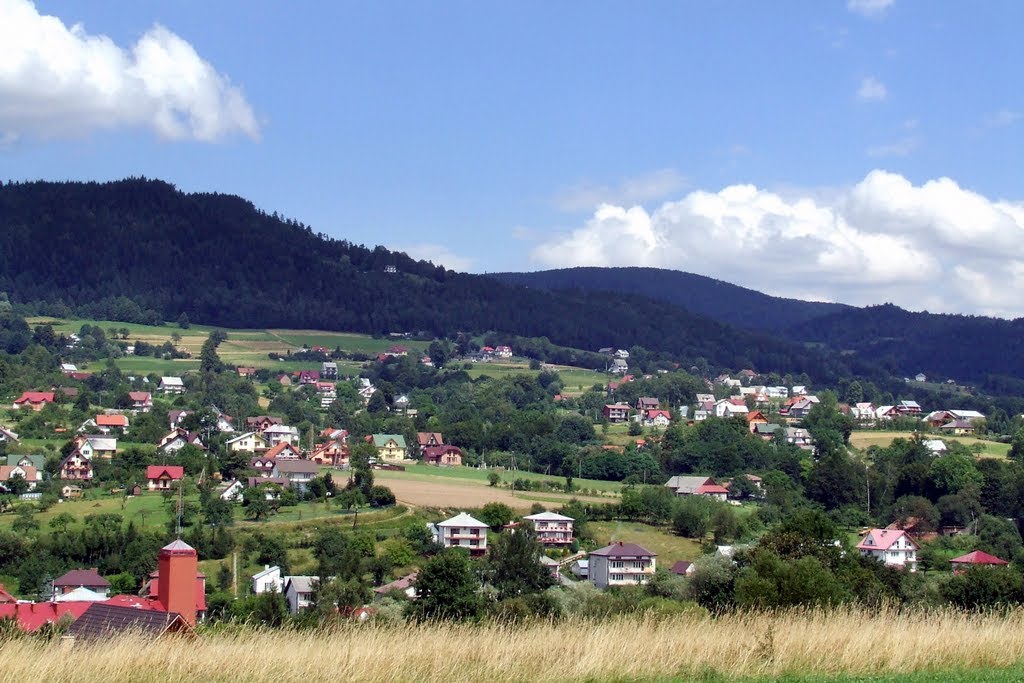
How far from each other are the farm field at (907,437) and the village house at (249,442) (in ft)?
89.9

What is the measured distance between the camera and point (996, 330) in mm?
187125

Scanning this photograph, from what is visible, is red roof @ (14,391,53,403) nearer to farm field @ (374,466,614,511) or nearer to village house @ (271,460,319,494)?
village house @ (271,460,319,494)

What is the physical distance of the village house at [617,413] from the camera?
255 ft

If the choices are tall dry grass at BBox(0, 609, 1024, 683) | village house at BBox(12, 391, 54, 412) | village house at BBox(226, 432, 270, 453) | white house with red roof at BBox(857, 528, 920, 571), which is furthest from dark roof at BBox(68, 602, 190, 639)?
village house at BBox(12, 391, 54, 412)

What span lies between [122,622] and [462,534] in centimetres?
2463

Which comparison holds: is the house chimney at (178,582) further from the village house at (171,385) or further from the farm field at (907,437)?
the village house at (171,385)

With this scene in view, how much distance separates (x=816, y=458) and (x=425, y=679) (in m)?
53.4

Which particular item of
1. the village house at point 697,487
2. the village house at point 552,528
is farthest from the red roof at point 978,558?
the village house at point 697,487

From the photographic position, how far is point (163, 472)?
42969 mm

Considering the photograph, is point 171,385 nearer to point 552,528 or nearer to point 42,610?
point 552,528

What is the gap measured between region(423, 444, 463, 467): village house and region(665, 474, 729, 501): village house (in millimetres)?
10983

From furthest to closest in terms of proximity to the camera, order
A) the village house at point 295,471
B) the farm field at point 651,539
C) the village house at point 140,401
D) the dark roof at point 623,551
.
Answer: the village house at point 140,401
the village house at point 295,471
the farm field at point 651,539
the dark roof at point 623,551

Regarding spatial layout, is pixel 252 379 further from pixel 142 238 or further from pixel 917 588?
pixel 917 588

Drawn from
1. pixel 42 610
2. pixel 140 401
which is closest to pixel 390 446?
pixel 140 401
